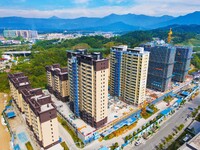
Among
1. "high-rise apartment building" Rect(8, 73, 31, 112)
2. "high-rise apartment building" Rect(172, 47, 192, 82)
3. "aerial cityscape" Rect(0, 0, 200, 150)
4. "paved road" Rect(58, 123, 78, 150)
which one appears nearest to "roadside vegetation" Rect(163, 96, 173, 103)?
"aerial cityscape" Rect(0, 0, 200, 150)

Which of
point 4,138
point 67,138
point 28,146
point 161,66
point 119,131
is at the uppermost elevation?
point 161,66

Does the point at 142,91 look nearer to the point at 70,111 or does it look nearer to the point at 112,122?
the point at 112,122

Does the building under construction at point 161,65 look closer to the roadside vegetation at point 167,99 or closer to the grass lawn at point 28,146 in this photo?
the roadside vegetation at point 167,99

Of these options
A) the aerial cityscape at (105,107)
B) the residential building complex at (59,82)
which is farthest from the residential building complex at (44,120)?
the residential building complex at (59,82)

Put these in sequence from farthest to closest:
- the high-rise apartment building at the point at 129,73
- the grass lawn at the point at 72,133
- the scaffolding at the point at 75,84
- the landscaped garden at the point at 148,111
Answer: the landscaped garden at the point at 148,111 → the high-rise apartment building at the point at 129,73 → the scaffolding at the point at 75,84 → the grass lawn at the point at 72,133

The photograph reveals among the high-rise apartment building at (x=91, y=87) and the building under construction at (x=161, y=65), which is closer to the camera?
the high-rise apartment building at (x=91, y=87)

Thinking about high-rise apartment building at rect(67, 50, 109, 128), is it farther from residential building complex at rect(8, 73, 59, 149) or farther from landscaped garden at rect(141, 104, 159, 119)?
landscaped garden at rect(141, 104, 159, 119)

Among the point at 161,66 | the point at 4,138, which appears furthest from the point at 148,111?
the point at 4,138

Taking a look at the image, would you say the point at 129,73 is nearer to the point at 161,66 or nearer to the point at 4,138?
the point at 161,66
